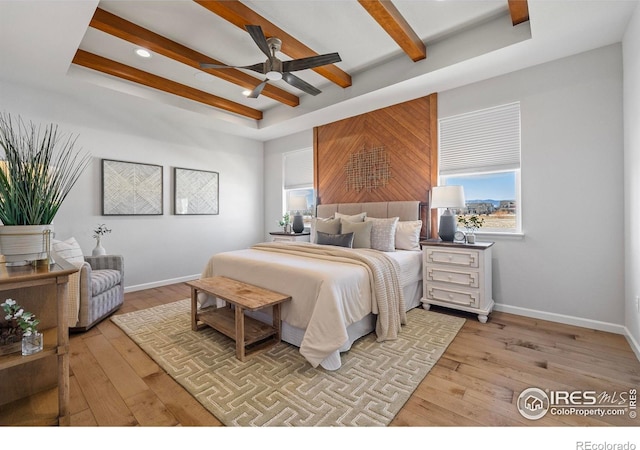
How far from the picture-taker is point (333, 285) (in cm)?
213

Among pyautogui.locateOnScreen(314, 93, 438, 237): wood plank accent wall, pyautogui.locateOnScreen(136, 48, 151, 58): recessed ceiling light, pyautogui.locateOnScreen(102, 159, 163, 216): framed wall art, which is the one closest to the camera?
pyautogui.locateOnScreen(136, 48, 151, 58): recessed ceiling light

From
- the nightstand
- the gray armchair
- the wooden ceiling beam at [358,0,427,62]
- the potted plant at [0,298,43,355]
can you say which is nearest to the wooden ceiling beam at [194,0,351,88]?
the wooden ceiling beam at [358,0,427,62]

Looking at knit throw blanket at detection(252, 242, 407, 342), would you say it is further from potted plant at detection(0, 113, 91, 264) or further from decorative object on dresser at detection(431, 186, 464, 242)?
potted plant at detection(0, 113, 91, 264)

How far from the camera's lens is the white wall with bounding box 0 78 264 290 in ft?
12.0

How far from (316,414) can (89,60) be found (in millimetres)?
4173

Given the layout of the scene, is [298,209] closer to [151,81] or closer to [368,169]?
[368,169]

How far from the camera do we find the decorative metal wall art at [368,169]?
429cm

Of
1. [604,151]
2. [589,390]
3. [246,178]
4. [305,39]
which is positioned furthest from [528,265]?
[246,178]

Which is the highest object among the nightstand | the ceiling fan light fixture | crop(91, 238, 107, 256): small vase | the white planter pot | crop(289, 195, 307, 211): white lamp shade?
the ceiling fan light fixture

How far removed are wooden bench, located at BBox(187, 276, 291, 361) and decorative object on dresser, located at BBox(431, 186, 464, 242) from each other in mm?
2092

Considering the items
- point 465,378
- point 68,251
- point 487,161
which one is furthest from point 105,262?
point 487,161

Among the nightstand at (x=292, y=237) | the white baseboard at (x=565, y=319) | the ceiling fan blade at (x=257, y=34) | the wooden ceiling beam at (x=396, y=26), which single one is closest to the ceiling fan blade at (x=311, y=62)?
the ceiling fan blade at (x=257, y=34)

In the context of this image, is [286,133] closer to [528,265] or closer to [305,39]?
[305,39]
